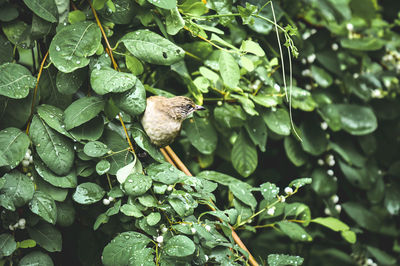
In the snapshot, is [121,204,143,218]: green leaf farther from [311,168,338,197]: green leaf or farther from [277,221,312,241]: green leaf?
[311,168,338,197]: green leaf

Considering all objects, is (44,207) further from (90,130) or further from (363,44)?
(363,44)

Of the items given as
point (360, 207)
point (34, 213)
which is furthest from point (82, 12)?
point (360, 207)

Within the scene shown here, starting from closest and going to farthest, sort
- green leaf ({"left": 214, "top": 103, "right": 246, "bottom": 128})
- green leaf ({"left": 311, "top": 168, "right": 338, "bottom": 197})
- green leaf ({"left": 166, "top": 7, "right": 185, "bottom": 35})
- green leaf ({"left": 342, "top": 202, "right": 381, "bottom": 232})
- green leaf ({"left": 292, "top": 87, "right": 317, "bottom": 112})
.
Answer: green leaf ({"left": 166, "top": 7, "right": 185, "bottom": 35})
green leaf ({"left": 214, "top": 103, "right": 246, "bottom": 128})
green leaf ({"left": 292, "top": 87, "right": 317, "bottom": 112})
green leaf ({"left": 311, "top": 168, "right": 338, "bottom": 197})
green leaf ({"left": 342, "top": 202, "right": 381, "bottom": 232})

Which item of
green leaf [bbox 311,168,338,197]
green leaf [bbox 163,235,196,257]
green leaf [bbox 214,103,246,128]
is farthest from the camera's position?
green leaf [bbox 311,168,338,197]

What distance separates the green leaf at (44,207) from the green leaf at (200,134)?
52 centimetres

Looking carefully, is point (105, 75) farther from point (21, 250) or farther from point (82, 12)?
point (21, 250)

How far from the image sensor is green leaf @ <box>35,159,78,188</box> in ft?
3.43

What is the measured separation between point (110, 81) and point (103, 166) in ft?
0.66

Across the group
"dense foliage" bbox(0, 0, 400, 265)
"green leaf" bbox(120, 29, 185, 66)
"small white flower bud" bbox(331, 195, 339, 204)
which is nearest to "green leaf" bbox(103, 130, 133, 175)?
"dense foliage" bbox(0, 0, 400, 265)

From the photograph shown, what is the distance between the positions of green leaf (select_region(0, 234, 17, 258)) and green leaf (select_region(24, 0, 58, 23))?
54 cm

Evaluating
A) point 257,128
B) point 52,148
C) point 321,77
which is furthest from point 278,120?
point 52,148

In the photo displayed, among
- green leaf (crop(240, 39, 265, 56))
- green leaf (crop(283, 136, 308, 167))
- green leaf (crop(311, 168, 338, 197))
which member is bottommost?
green leaf (crop(311, 168, 338, 197))

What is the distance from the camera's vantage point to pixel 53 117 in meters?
1.06

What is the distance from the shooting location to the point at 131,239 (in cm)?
99
